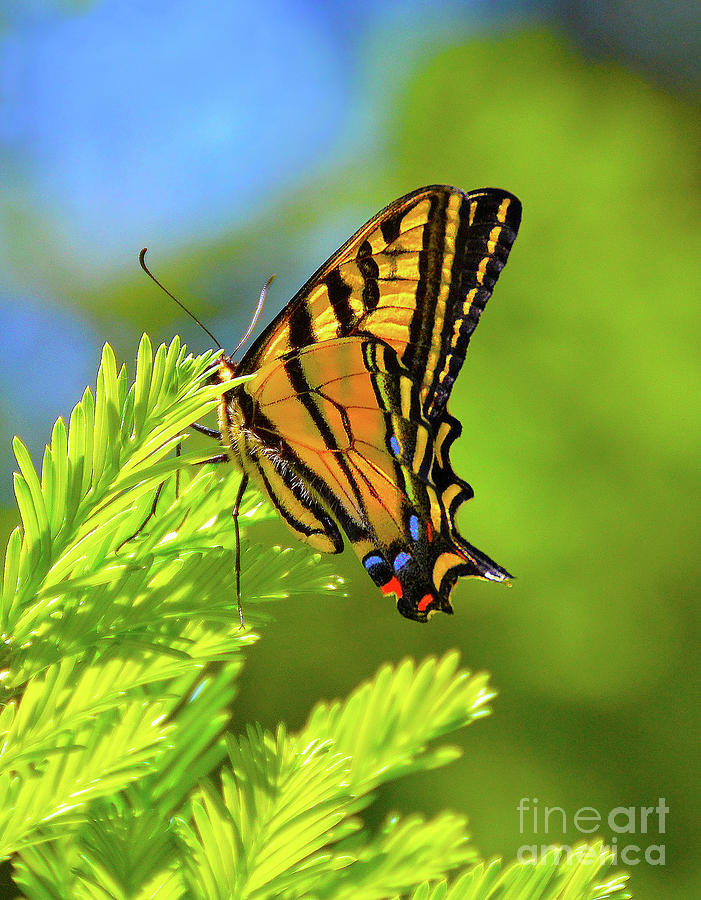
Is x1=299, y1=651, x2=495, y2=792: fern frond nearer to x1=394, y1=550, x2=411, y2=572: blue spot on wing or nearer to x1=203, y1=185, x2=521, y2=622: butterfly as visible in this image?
x1=203, y1=185, x2=521, y2=622: butterfly

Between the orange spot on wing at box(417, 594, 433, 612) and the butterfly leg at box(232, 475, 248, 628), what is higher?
the orange spot on wing at box(417, 594, 433, 612)

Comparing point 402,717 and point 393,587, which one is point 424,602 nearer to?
point 393,587

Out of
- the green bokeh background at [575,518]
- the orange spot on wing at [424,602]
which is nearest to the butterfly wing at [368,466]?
the orange spot on wing at [424,602]

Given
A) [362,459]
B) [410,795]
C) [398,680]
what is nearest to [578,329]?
[362,459]

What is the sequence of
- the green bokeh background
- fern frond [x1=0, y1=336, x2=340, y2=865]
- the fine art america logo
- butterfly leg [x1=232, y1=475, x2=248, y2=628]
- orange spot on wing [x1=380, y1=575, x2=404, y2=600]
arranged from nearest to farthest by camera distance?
1. fern frond [x1=0, y1=336, x2=340, y2=865]
2. butterfly leg [x1=232, y1=475, x2=248, y2=628]
3. orange spot on wing [x1=380, y1=575, x2=404, y2=600]
4. the fine art america logo
5. the green bokeh background

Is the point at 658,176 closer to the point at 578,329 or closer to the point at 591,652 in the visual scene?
the point at 578,329

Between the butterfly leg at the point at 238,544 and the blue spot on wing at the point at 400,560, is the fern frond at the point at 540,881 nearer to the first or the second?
the butterfly leg at the point at 238,544

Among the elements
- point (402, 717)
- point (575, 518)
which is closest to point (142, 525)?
point (402, 717)

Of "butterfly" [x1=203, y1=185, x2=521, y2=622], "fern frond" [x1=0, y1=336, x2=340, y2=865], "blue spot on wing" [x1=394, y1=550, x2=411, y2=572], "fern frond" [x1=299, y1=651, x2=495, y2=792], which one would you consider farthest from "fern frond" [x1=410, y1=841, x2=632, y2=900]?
"blue spot on wing" [x1=394, y1=550, x2=411, y2=572]
